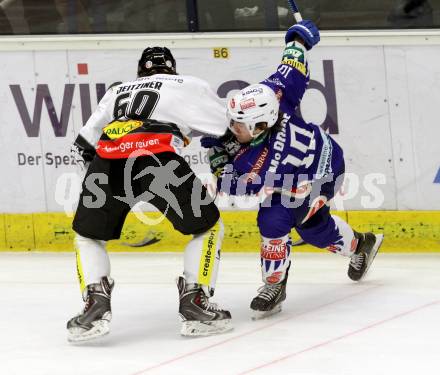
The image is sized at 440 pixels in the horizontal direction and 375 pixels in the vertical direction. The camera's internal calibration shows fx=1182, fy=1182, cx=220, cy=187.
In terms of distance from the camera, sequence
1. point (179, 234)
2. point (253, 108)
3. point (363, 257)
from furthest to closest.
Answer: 1. point (179, 234)
2. point (363, 257)
3. point (253, 108)

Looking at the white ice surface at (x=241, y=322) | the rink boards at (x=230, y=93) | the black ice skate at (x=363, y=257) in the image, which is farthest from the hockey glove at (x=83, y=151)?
the rink boards at (x=230, y=93)

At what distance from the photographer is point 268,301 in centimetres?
454

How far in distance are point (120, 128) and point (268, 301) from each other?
2.95ft

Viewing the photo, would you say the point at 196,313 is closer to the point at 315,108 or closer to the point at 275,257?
the point at 275,257

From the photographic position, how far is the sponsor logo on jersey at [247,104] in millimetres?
4367

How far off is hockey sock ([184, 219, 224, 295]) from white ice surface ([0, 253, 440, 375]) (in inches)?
8.3

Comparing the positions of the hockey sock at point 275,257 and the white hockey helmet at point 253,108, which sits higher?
the white hockey helmet at point 253,108

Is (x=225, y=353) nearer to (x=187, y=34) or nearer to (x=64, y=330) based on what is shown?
(x=64, y=330)

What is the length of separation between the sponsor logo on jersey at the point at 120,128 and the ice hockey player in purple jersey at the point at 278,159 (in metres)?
0.38

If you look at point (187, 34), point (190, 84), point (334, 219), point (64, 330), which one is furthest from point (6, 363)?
point (187, 34)

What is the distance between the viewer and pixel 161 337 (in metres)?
4.29

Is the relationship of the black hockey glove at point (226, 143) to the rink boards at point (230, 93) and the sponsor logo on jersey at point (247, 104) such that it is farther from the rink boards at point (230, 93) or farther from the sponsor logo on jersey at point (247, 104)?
the rink boards at point (230, 93)

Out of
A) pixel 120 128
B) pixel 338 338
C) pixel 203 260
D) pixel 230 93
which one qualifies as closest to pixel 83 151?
pixel 120 128

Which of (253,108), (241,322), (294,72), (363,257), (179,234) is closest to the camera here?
(253,108)
